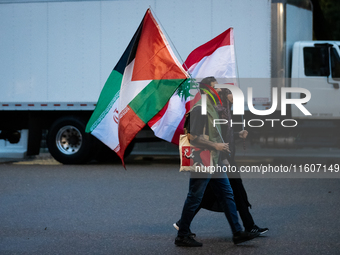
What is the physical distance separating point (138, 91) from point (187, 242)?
5.67 feet

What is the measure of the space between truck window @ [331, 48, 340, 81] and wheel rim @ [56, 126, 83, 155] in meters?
6.20

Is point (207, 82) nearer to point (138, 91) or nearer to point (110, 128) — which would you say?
point (138, 91)

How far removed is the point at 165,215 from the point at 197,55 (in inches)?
84.6

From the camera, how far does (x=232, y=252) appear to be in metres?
5.26

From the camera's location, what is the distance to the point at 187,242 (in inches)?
216

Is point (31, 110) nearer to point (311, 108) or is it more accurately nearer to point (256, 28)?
point (256, 28)

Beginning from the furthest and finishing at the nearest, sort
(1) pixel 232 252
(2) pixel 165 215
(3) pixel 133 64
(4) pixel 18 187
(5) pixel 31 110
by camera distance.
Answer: (5) pixel 31 110
(4) pixel 18 187
(2) pixel 165 215
(3) pixel 133 64
(1) pixel 232 252

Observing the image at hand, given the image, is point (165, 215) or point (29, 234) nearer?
point (29, 234)

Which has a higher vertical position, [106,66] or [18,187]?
[106,66]

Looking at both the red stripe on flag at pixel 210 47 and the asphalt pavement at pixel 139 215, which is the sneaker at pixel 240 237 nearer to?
the asphalt pavement at pixel 139 215

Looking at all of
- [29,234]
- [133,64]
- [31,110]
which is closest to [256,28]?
[31,110]

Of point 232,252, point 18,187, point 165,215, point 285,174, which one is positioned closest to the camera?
point 232,252

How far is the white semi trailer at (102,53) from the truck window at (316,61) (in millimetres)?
22

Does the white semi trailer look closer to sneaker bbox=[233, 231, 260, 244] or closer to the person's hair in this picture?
the person's hair
